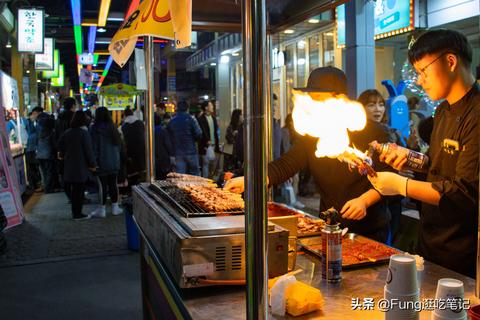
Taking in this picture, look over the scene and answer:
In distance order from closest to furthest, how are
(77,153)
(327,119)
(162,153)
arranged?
(327,119)
(77,153)
(162,153)

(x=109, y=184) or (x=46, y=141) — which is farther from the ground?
(x=46, y=141)

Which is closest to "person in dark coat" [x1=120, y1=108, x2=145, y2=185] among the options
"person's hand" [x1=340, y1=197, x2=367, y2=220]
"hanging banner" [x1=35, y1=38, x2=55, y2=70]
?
"person's hand" [x1=340, y1=197, x2=367, y2=220]

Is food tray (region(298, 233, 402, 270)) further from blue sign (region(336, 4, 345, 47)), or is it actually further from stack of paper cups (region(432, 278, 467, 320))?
blue sign (region(336, 4, 345, 47))

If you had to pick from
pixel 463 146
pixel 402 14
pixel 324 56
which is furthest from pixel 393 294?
pixel 324 56

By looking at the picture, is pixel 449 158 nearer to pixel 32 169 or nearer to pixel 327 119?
pixel 327 119

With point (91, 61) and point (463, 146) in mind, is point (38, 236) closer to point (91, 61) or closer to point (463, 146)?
point (463, 146)

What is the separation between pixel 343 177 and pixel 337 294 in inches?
59.8

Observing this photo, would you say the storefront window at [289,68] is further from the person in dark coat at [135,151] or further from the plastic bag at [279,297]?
the plastic bag at [279,297]

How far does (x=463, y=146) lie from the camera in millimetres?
2693

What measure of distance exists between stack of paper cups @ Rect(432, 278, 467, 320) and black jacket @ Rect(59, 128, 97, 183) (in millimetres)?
8176

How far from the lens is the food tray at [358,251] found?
2.65 meters

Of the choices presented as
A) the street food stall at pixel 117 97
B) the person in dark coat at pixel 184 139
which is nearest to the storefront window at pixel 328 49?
the person in dark coat at pixel 184 139

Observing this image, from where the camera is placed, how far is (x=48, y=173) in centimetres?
1288

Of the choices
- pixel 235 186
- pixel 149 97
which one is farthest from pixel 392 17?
pixel 235 186
